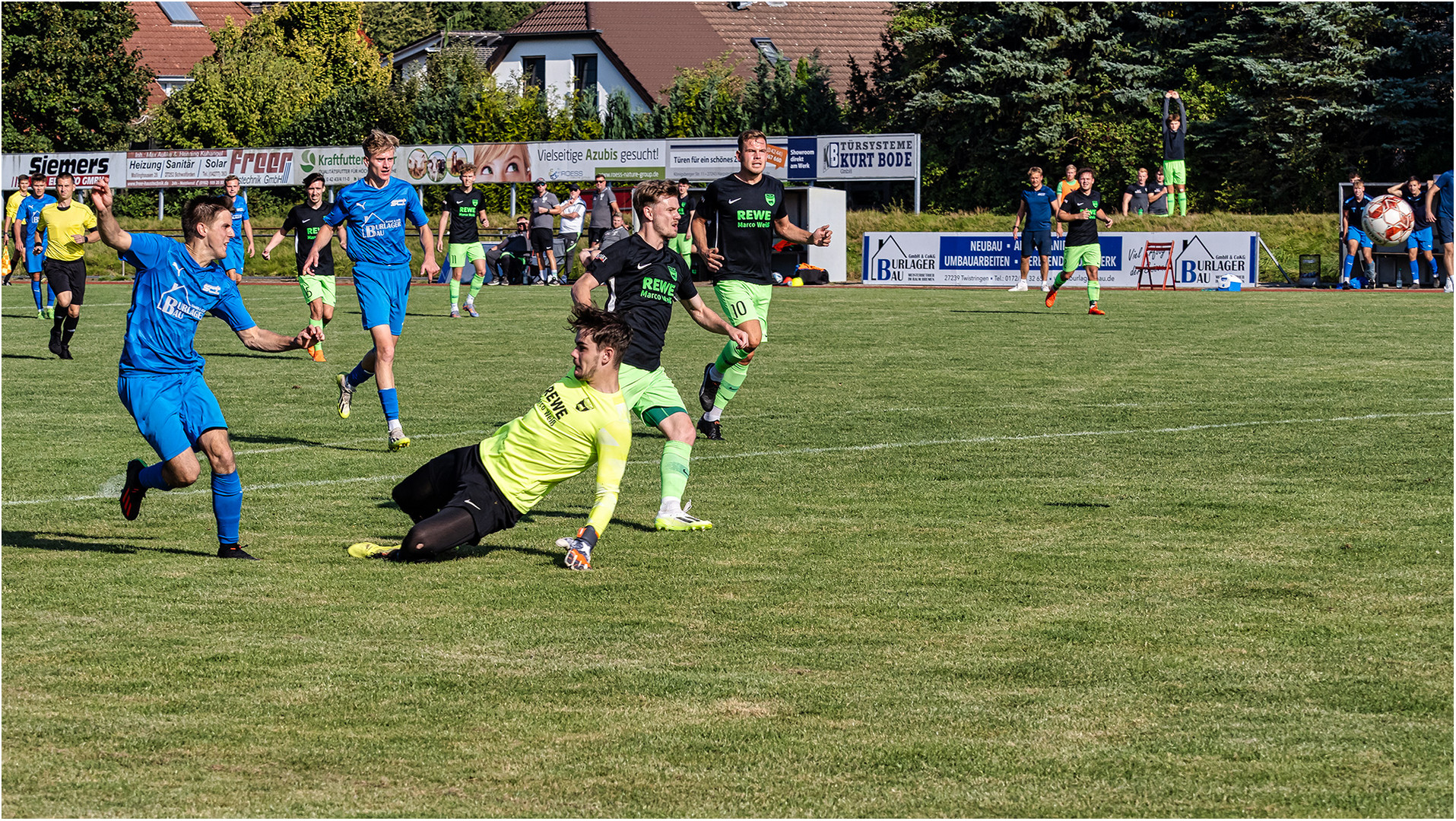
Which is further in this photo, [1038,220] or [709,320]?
[1038,220]

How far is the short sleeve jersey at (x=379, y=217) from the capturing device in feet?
43.8

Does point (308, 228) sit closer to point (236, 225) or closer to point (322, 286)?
point (322, 286)

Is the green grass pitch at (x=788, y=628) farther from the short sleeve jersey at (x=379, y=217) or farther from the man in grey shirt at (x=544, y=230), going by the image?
the man in grey shirt at (x=544, y=230)

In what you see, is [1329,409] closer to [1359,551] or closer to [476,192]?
[1359,551]

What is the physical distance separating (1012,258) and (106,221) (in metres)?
30.9

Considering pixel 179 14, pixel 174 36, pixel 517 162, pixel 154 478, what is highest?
pixel 179 14

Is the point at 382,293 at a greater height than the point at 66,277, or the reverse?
the point at 66,277

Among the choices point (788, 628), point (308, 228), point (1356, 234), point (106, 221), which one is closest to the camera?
point (788, 628)

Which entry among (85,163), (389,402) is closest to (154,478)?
(389,402)

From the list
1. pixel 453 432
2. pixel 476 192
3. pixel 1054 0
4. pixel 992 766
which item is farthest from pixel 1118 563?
pixel 1054 0

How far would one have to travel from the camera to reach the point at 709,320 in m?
9.94

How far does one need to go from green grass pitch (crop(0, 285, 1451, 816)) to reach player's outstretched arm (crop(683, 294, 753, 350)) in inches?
38.2

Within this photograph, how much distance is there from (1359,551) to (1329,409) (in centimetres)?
618

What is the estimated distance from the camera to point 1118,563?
311 inches
